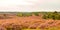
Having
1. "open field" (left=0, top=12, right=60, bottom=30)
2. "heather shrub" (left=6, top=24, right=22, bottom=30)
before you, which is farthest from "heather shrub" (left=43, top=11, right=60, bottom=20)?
"heather shrub" (left=6, top=24, right=22, bottom=30)

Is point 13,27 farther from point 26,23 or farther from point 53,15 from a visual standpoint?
point 53,15

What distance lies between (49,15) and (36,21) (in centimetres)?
24

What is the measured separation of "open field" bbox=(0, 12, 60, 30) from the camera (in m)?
1.99

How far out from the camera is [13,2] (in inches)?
80.5

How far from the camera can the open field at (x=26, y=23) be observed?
1.99 m

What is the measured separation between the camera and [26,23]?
6.58ft

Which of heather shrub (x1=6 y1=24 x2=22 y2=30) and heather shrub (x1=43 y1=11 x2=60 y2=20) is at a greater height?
heather shrub (x1=43 y1=11 x2=60 y2=20)

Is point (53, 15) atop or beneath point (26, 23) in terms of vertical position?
atop

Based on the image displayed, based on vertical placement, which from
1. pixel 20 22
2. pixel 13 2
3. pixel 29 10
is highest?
pixel 13 2

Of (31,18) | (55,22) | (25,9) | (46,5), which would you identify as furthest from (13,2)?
(55,22)

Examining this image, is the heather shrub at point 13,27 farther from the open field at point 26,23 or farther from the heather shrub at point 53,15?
the heather shrub at point 53,15

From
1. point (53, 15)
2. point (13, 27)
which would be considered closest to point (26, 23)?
point (13, 27)

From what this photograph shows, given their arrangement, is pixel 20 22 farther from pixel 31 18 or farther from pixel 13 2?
pixel 13 2

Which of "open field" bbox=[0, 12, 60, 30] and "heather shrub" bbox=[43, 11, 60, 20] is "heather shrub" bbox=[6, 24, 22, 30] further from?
"heather shrub" bbox=[43, 11, 60, 20]
